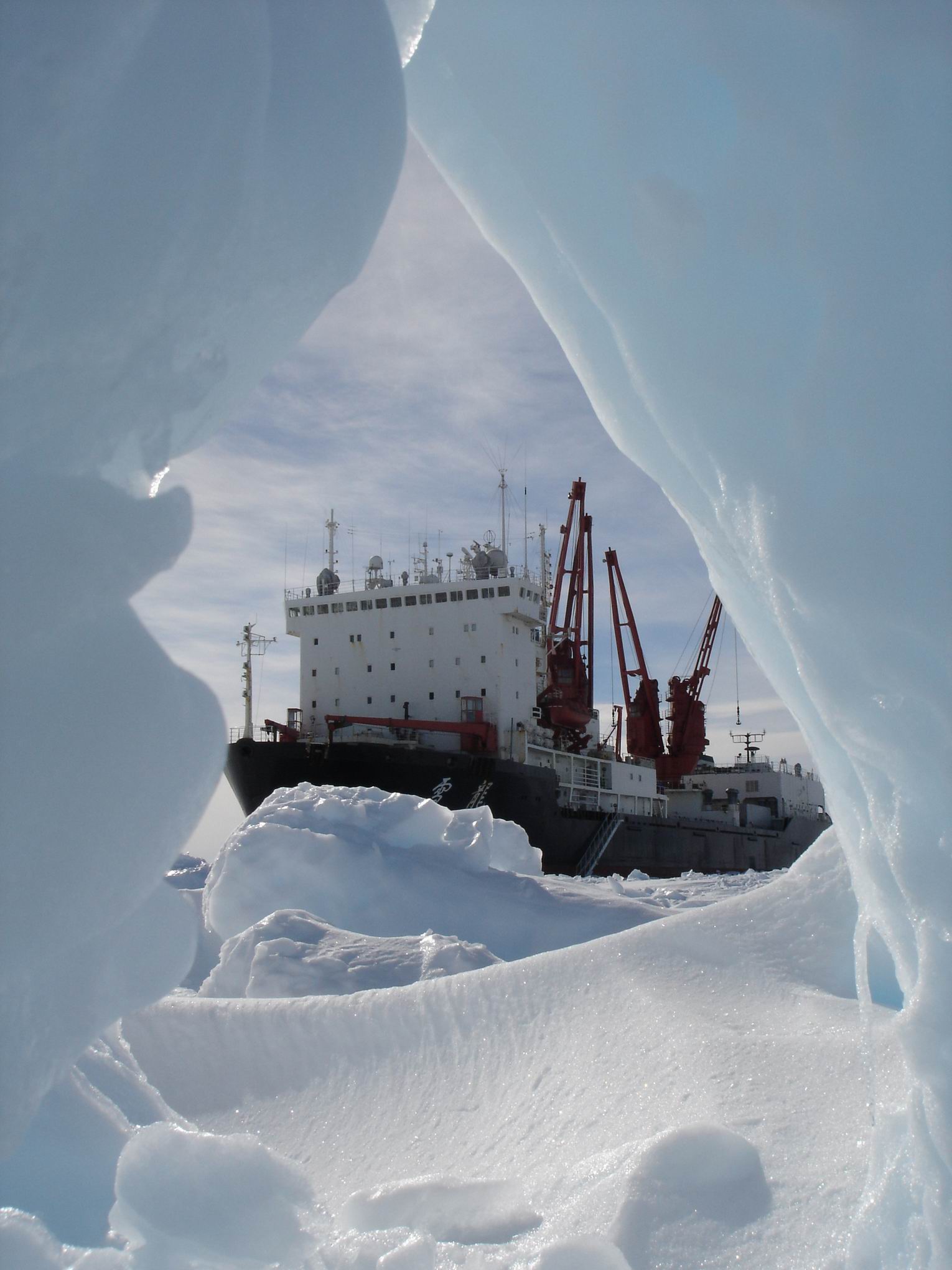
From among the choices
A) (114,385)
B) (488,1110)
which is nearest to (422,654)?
(488,1110)

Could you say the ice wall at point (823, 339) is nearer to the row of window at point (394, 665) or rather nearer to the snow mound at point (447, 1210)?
the snow mound at point (447, 1210)

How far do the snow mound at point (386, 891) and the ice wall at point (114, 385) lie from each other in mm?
5697

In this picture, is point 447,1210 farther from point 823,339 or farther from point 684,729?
point 684,729

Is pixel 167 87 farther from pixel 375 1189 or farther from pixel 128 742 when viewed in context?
pixel 375 1189

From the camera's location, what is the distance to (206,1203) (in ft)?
7.52

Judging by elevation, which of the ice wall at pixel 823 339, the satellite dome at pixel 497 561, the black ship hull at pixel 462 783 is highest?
the satellite dome at pixel 497 561

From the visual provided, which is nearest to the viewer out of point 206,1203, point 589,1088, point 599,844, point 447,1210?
point 206,1203

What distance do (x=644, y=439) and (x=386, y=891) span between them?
623 cm

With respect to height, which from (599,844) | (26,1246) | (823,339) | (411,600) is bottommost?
(599,844)

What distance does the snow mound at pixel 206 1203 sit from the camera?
2.22 m

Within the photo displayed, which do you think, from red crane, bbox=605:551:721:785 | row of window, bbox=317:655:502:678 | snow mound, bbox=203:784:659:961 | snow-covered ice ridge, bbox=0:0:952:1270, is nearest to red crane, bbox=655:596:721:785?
red crane, bbox=605:551:721:785

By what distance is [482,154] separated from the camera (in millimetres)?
2963

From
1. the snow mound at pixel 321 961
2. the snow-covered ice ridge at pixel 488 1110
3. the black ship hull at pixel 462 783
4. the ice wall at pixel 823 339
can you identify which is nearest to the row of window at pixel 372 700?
the black ship hull at pixel 462 783

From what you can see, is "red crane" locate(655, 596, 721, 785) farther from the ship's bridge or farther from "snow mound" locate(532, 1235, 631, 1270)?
"snow mound" locate(532, 1235, 631, 1270)
